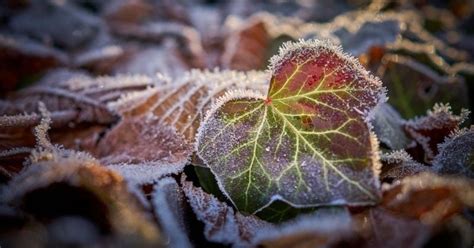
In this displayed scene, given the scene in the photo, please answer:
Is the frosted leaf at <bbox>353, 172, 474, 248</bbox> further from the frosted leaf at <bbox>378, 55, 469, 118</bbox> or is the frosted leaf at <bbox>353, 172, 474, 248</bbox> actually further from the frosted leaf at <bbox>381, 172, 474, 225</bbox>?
the frosted leaf at <bbox>378, 55, 469, 118</bbox>

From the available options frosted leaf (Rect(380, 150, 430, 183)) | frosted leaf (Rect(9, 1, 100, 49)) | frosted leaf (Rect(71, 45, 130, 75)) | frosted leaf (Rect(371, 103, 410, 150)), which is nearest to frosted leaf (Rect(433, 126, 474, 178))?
frosted leaf (Rect(380, 150, 430, 183))

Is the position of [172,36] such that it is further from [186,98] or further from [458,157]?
[458,157]

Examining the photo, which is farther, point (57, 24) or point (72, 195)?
point (57, 24)

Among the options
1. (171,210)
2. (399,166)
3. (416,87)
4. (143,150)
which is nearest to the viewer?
(171,210)

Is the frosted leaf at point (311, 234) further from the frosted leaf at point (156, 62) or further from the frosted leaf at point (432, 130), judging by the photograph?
the frosted leaf at point (156, 62)

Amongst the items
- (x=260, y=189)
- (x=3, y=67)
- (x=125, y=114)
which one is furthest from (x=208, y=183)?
(x=3, y=67)

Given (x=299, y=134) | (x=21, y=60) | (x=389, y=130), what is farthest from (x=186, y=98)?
(x=21, y=60)
